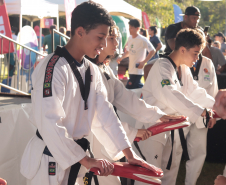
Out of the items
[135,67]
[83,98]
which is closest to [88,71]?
[83,98]

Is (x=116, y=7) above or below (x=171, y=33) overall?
above

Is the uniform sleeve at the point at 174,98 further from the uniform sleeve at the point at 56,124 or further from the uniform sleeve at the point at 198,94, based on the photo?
the uniform sleeve at the point at 56,124

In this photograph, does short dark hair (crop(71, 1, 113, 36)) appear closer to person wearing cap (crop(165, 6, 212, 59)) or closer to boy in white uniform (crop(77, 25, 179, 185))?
boy in white uniform (crop(77, 25, 179, 185))

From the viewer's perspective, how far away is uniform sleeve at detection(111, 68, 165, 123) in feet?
7.56

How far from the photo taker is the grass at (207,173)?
3.97 m

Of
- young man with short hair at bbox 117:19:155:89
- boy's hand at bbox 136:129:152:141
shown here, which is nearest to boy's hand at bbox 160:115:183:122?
boy's hand at bbox 136:129:152:141

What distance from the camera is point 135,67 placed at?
6.83m

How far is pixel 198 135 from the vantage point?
3334 millimetres

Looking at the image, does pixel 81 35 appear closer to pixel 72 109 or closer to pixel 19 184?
pixel 72 109

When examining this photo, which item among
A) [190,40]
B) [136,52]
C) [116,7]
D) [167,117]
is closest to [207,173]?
[190,40]

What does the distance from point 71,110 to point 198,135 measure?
214 centimetres

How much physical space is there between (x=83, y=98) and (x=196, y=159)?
2.19m

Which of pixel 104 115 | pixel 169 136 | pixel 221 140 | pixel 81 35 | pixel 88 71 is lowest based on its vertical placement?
pixel 221 140

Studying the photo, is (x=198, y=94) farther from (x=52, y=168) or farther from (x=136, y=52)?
(x=136, y=52)
